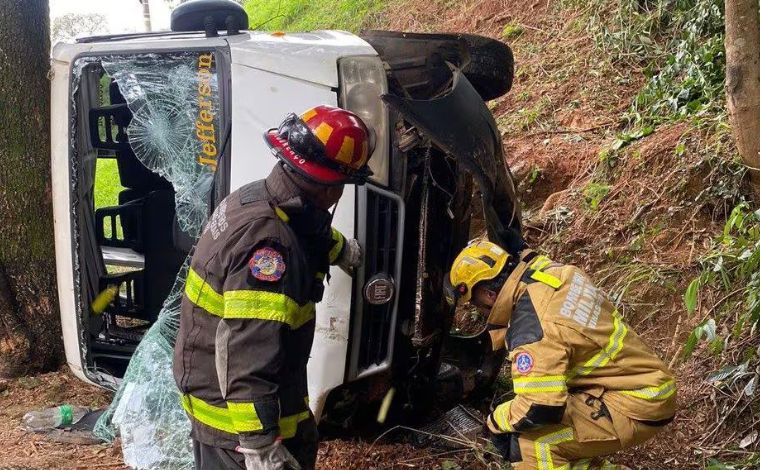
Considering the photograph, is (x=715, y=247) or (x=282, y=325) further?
(x=715, y=247)

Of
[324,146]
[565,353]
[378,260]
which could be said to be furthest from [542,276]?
[324,146]

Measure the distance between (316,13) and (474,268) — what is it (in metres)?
9.83

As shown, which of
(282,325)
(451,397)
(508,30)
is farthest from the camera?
(508,30)

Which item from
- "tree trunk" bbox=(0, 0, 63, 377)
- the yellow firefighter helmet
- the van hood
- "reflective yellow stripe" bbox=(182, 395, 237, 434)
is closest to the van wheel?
the van hood

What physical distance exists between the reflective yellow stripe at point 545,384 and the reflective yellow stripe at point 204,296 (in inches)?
41.7

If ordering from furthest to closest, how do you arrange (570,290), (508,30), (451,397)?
(508,30) < (451,397) < (570,290)

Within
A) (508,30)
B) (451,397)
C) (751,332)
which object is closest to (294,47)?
(451,397)

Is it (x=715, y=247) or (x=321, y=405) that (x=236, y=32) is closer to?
(x=321, y=405)

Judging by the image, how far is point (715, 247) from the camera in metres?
3.77

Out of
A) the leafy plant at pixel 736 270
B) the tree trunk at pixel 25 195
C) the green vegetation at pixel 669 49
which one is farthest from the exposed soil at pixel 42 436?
the green vegetation at pixel 669 49

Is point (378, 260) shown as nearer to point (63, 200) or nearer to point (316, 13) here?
point (63, 200)

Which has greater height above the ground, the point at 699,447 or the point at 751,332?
the point at 751,332

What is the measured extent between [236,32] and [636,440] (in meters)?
2.44

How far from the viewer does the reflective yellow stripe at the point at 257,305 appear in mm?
2166
